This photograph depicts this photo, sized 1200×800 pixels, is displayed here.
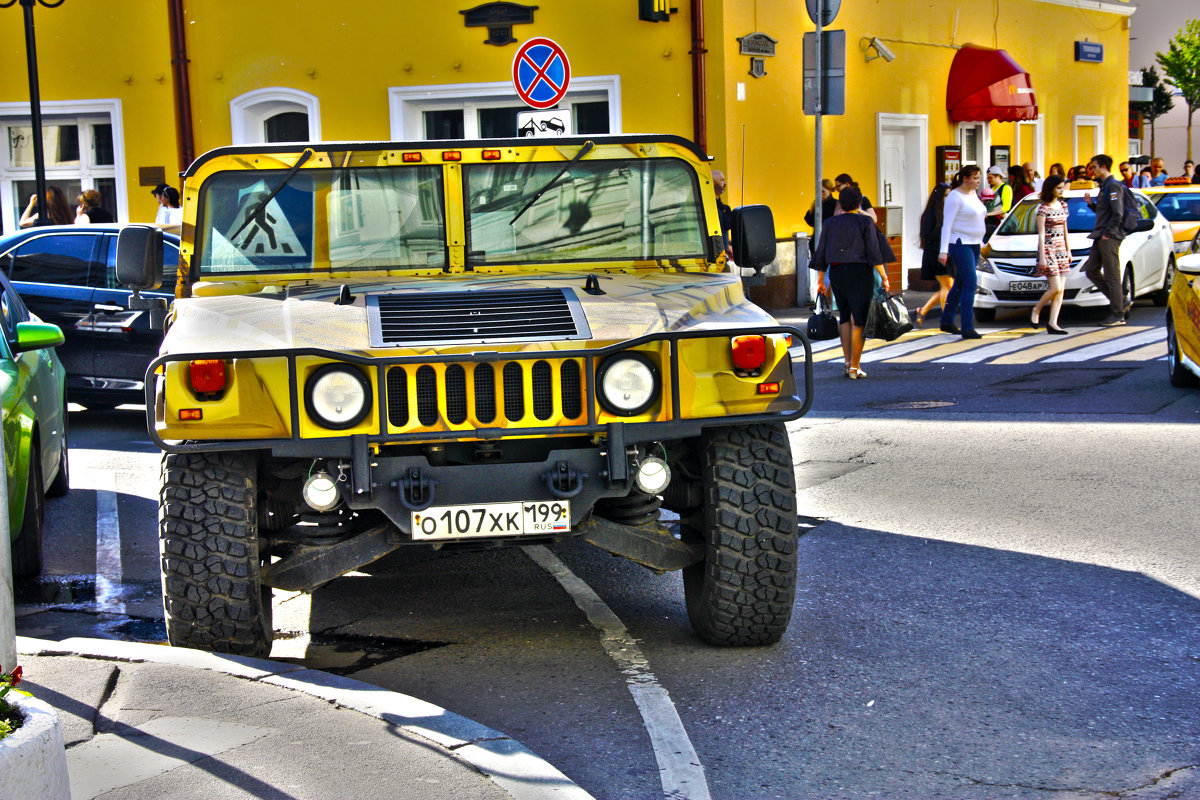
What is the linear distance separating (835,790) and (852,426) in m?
7.04

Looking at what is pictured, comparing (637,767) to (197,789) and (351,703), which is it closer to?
(351,703)

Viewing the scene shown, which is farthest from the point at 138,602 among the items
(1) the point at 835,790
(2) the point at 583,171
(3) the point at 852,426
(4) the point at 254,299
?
(3) the point at 852,426

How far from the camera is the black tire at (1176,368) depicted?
38.7 feet

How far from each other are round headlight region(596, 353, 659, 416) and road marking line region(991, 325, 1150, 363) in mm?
10275

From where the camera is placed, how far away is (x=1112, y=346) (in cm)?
1514

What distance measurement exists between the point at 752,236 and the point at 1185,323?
19.5 ft

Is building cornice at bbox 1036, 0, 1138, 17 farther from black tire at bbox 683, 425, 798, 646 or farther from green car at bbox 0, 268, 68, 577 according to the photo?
black tire at bbox 683, 425, 798, 646

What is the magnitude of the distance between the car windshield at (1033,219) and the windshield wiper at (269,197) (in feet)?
43.4

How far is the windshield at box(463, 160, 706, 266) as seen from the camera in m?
6.34

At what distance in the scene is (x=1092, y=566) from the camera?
6.59 metres

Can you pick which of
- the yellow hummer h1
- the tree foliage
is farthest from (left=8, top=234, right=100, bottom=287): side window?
the tree foliage

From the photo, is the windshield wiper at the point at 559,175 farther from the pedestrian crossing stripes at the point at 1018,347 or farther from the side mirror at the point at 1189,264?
the pedestrian crossing stripes at the point at 1018,347

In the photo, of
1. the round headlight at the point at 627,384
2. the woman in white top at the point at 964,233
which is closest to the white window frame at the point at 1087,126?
the woman in white top at the point at 964,233

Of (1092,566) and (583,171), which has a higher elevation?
(583,171)
